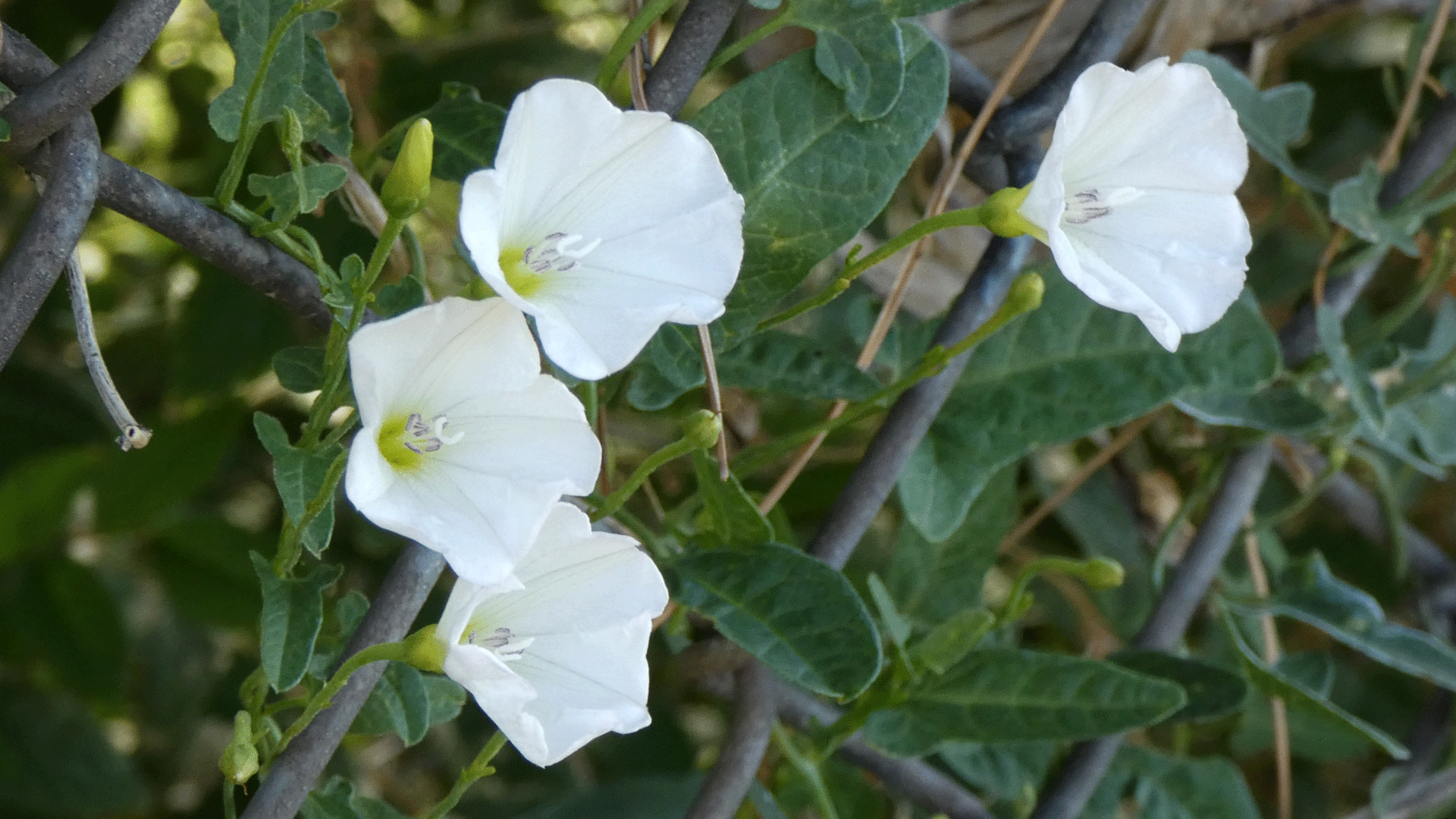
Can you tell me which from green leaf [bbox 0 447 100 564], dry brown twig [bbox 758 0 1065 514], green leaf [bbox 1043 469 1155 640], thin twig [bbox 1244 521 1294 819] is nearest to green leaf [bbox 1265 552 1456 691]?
thin twig [bbox 1244 521 1294 819]

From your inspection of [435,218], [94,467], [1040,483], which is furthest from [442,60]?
[1040,483]

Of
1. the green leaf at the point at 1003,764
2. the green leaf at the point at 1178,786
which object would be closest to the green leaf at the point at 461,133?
the green leaf at the point at 1003,764

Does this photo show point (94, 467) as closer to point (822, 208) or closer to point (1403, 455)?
point (822, 208)

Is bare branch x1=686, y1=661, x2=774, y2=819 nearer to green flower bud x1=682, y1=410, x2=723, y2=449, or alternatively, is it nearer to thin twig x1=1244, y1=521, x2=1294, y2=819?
green flower bud x1=682, y1=410, x2=723, y2=449

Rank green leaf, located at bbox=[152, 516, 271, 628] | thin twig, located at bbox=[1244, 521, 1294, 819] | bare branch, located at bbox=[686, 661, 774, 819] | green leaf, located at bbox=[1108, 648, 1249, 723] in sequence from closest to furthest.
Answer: bare branch, located at bbox=[686, 661, 774, 819] < green leaf, located at bbox=[1108, 648, 1249, 723] < thin twig, located at bbox=[1244, 521, 1294, 819] < green leaf, located at bbox=[152, 516, 271, 628]

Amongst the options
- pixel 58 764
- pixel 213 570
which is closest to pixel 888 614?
pixel 213 570

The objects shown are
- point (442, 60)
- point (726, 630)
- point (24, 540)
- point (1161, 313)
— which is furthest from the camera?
point (442, 60)
